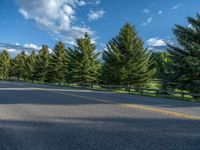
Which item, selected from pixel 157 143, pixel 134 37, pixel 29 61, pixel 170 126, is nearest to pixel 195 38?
pixel 134 37

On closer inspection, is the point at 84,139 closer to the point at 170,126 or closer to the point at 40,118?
the point at 170,126

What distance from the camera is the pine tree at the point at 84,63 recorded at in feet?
135

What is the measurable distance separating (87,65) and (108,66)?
7.82m

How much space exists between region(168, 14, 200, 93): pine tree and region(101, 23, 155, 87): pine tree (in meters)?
8.89

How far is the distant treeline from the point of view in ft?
76.0

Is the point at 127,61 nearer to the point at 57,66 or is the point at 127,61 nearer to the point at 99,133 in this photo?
the point at 57,66

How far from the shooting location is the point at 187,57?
22.2m

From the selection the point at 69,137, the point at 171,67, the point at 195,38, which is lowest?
the point at 69,137

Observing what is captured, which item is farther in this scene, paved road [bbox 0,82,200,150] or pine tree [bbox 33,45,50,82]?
pine tree [bbox 33,45,50,82]

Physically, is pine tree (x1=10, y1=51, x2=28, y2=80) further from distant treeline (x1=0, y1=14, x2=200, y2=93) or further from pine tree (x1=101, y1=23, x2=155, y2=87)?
pine tree (x1=101, y1=23, x2=155, y2=87)

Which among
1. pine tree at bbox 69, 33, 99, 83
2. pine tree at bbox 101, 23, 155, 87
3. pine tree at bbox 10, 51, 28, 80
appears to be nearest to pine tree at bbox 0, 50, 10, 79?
pine tree at bbox 10, 51, 28, 80

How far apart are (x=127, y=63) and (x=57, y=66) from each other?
20.3 meters

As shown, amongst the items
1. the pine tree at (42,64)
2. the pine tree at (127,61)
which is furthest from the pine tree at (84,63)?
the pine tree at (42,64)

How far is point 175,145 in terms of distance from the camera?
488 centimetres
